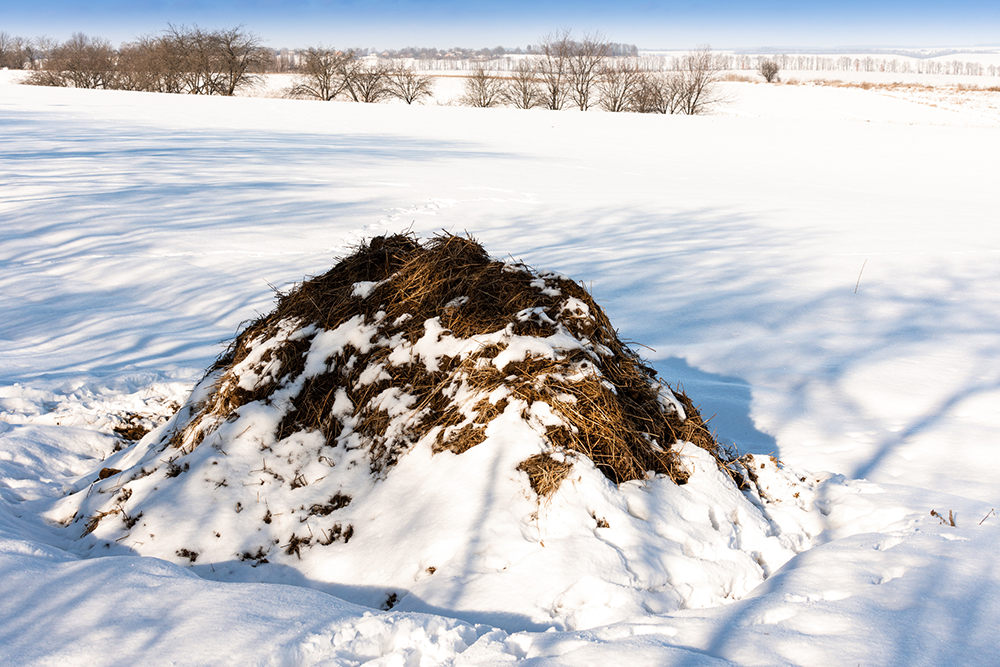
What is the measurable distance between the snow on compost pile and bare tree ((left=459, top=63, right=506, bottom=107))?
48.4m

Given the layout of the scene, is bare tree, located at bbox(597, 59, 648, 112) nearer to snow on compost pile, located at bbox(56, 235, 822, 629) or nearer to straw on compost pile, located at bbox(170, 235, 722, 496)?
straw on compost pile, located at bbox(170, 235, 722, 496)

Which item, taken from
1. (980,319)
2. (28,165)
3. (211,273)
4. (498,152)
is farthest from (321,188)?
(980,319)

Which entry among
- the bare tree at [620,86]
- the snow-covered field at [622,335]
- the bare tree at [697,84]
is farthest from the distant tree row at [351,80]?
the snow-covered field at [622,335]

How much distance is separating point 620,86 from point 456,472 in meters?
48.7

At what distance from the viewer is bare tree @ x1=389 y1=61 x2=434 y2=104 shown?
162ft

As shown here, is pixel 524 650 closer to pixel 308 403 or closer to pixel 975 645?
pixel 975 645

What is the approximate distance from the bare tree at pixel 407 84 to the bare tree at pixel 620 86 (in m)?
14.2

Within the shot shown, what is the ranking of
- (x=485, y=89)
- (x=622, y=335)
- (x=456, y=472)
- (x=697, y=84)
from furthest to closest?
(x=485, y=89) → (x=697, y=84) → (x=622, y=335) → (x=456, y=472)

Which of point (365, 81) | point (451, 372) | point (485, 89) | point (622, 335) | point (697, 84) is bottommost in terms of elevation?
point (622, 335)

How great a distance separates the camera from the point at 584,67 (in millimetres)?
48250

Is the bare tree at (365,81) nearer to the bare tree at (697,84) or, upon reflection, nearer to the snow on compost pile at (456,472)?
the bare tree at (697,84)

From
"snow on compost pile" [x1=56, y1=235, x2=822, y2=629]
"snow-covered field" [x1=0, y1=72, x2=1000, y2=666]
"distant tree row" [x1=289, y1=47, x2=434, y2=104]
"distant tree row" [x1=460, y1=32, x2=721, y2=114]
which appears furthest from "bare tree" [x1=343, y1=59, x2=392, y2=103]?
"snow on compost pile" [x1=56, y1=235, x2=822, y2=629]

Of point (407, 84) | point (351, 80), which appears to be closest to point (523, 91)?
point (407, 84)

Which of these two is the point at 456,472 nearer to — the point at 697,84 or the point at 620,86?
the point at 697,84
